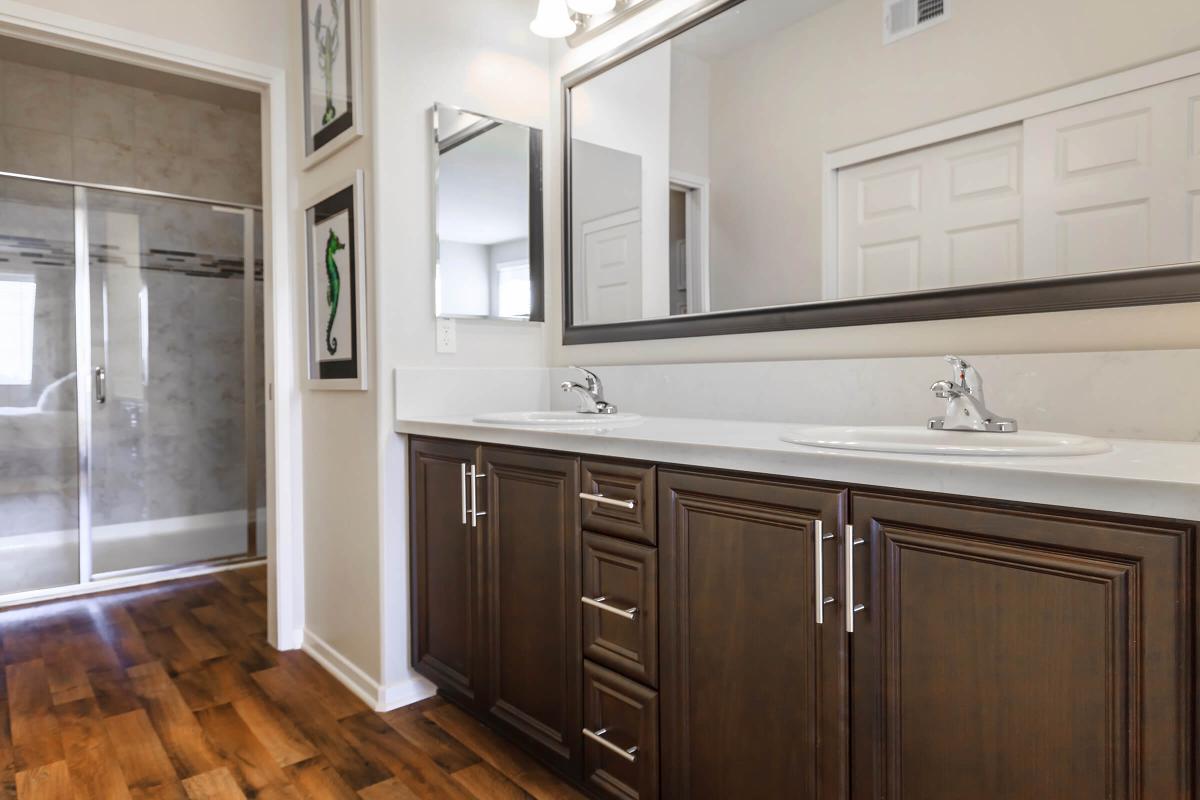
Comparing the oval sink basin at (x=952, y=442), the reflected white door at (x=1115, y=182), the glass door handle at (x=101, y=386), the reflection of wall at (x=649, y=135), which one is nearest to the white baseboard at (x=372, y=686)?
the reflection of wall at (x=649, y=135)

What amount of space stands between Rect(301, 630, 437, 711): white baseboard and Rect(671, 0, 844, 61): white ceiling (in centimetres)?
199

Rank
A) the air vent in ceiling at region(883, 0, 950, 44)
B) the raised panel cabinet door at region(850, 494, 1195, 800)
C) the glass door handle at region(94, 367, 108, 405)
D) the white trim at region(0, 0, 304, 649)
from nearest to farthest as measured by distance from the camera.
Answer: the raised panel cabinet door at region(850, 494, 1195, 800)
the air vent in ceiling at region(883, 0, 950, 44)
the white trim at region(0, 0, 304, 649)
the glass door handle at region(94, 367, 108, 405)

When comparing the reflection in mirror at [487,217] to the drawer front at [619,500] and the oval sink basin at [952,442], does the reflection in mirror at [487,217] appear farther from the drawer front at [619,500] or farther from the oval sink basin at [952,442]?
the oval sink basin at [952,442]

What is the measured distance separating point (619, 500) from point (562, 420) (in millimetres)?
517

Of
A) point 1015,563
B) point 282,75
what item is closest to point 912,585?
point 1015,563

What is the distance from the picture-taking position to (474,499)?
1796 millimetres

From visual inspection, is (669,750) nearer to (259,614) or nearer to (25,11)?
(259,614)

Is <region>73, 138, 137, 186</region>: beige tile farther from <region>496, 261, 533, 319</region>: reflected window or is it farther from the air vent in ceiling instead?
the air vent in ceiling

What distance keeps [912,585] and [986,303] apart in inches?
27.1

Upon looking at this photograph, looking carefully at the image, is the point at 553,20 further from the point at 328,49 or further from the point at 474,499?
the point at 474,499

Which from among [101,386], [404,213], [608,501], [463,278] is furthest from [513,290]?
[101,386]

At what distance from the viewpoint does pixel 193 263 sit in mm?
3742

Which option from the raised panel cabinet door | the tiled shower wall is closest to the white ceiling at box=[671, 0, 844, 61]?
the raised panel cabinet door

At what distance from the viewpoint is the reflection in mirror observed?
7.17 ft
